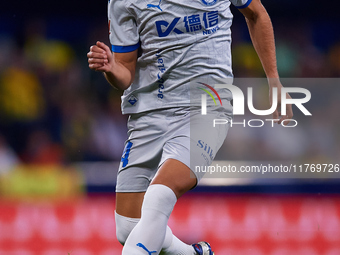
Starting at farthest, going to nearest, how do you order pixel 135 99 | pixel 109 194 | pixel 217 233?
pixel 109 194 < pixel 217 233 < pixel 135 99

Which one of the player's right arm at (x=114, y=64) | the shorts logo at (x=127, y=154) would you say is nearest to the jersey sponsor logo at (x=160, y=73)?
the player's right arm at (x=114, y=64)

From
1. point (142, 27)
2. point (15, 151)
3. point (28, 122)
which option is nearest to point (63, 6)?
point (28, 122)

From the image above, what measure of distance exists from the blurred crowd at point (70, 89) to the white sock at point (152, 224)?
147 inches

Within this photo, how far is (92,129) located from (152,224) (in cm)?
417

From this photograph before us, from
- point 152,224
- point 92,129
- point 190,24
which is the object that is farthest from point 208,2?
point 92,129

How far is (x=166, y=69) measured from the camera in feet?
6.35

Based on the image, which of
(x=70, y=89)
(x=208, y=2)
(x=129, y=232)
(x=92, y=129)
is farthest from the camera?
(x=70, y=89)

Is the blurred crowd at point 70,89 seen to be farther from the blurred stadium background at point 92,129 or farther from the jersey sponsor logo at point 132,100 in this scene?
the jersey sponsor logo at point 132,100

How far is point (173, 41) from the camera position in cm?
193

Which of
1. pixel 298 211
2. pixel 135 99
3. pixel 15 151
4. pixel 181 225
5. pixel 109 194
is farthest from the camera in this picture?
pixel 15 151

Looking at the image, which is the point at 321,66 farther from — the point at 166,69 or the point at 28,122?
the point at 166,69

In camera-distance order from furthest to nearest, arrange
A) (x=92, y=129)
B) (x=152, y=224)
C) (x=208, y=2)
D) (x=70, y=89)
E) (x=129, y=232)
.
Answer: (x=70, y=89) < (x=92, y=129) < (x=129, y=232) < (x=208, y=2) < (x=152, y=224)

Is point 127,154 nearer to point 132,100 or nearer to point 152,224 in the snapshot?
point 132,100

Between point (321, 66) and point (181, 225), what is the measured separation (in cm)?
318
